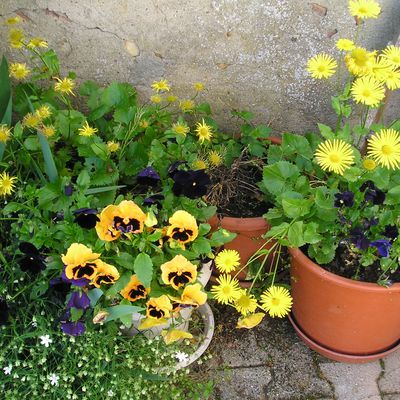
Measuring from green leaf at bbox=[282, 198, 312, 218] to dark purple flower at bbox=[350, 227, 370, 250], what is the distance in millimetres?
165

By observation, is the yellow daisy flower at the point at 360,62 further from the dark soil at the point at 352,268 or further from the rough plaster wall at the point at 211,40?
the dark soil at the point at 352,268

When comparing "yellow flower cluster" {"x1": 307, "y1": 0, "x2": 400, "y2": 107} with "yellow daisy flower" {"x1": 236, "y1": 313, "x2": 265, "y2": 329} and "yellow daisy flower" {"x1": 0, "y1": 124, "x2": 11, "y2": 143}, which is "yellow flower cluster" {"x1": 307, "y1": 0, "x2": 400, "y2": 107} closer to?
"yellow daisy flower" {"x1": 236, "y1": 313, "x2": 265, "y2": 329}

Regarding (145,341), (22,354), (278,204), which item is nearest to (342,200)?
(278,204)

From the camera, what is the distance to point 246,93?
238cm

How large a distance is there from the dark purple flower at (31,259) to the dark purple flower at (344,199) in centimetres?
95

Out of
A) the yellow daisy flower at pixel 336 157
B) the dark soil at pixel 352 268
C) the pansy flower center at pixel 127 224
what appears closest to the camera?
the pansy flower center at pixel 127 224

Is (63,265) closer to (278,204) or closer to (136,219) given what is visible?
(136,219)

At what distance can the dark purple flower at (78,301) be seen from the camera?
1.70 m

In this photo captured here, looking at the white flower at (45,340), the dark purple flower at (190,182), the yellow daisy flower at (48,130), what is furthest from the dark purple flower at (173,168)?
the white flower at (45,340)

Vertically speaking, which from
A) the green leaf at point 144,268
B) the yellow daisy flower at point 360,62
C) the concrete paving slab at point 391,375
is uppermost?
the yellow daisy flower at point 360,62

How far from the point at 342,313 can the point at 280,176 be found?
1.79 ft

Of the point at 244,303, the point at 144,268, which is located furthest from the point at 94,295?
the point at 244,303

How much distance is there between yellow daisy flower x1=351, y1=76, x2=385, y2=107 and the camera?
1.82 meters

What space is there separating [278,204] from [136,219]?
0.58 meters
